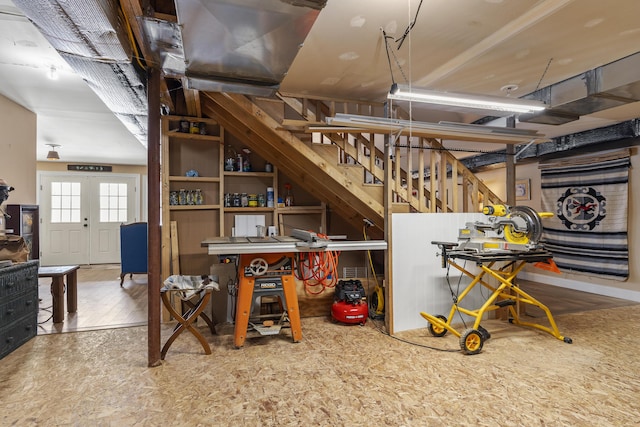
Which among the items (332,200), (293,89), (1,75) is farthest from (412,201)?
(1,75)

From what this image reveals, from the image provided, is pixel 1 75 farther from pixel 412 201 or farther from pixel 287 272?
pixel 412 201

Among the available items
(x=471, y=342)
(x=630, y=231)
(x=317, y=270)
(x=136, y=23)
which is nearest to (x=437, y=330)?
(x=471, y=342)

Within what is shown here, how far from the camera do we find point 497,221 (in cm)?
330

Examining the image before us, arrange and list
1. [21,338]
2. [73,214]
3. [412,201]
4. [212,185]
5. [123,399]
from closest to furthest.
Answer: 1. [123,399]
2. [21,338]
3. [412,201]
4. [212,185]
5. [73,214]

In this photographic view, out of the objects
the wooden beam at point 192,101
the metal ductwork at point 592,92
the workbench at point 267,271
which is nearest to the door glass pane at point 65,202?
the wooden beam at point 192,101

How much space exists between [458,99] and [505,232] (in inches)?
55.1

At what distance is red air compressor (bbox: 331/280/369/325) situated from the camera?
3643 mm

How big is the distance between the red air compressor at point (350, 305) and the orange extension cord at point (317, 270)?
0.79 feet

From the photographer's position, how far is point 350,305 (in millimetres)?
3684

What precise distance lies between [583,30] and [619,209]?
3594 mm

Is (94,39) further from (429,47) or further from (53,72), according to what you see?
(429,47)

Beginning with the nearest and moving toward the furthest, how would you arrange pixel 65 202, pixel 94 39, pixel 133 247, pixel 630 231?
pixel 94 39 < pixel 630 231 < pixel 133 247 < pixel 65 202

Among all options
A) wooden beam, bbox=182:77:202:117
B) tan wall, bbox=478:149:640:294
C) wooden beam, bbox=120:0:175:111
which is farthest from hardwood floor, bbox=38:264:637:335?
wooden beam, bbox=120:0:175:111

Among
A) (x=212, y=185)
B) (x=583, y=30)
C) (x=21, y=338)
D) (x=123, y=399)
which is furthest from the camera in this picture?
(x=212, y=185)
